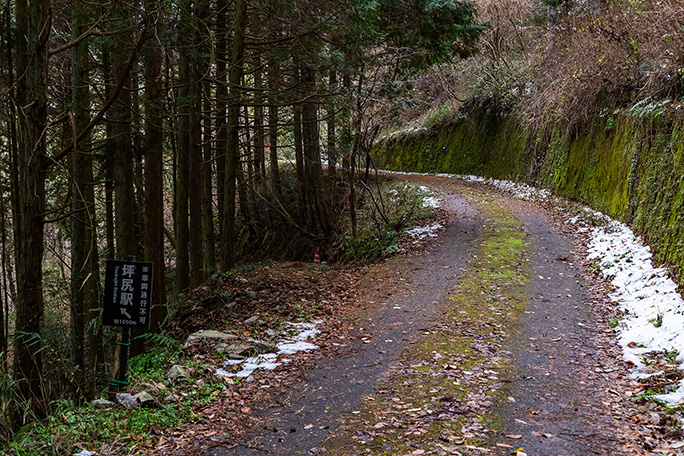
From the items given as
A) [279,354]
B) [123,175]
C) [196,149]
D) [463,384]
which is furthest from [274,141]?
[463,384]

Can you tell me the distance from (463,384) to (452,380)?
0.46 feet

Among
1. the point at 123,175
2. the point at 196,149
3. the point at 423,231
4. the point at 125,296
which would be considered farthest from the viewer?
the point at 423,231

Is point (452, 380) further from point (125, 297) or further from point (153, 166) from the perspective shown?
point (153, 166)

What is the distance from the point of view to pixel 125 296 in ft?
16.1

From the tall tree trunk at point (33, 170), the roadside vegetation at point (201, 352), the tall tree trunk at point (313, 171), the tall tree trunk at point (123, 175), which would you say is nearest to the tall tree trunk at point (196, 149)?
the roadside vegetation at point (201, 352)

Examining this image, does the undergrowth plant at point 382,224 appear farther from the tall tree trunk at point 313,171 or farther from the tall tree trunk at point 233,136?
the tall tree trunk at point 233,136

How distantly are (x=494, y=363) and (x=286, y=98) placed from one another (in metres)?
6.90

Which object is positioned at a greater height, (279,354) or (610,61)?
(610,61)

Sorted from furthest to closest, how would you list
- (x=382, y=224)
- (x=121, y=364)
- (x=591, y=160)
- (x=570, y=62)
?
(x=570, y=62), (x=591, y=160), (x=382, y=224), (x=121, y=364)

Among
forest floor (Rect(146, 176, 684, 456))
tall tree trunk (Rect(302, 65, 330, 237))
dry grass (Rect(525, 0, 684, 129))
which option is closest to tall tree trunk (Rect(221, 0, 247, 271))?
forest floor (Rect(146, 176, 684, 456))

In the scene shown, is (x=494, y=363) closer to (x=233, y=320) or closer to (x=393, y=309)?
(x=393, y=309)

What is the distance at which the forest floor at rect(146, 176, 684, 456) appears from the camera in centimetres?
421

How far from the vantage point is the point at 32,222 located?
5.71 m

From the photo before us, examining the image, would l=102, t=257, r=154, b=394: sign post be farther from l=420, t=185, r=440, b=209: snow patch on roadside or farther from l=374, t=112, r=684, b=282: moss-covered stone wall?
l=420, t=185, r=440, b=209: snow patch on roadside
